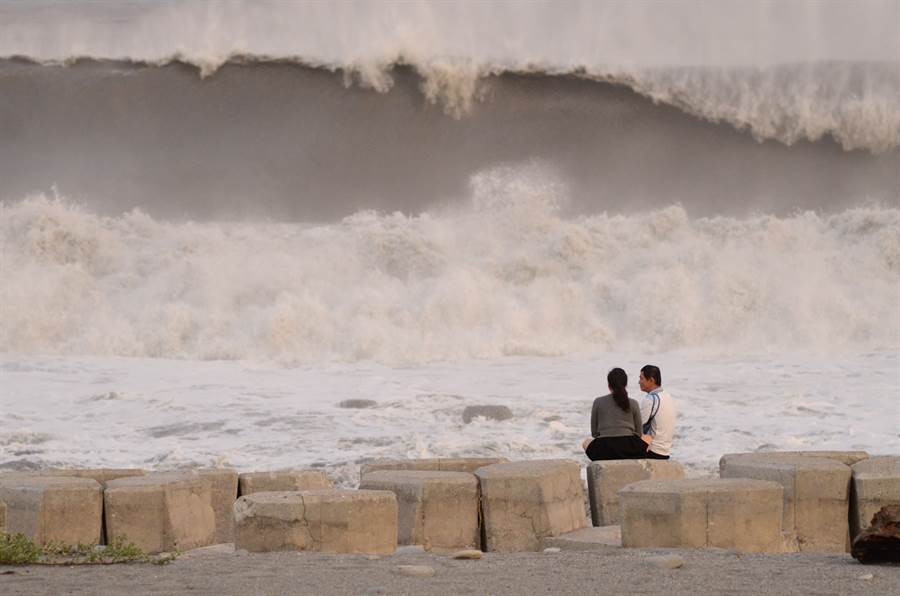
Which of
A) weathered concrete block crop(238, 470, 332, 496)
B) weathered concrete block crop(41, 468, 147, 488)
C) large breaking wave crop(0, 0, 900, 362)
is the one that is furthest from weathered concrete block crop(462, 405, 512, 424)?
weathered concrete block crop(41, 468, 147, 488)

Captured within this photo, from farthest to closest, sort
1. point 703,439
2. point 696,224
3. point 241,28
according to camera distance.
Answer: point 241,28 → point 696,224 → point 703,439

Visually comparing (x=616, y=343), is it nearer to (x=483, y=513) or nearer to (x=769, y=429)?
(x=769, y=429)

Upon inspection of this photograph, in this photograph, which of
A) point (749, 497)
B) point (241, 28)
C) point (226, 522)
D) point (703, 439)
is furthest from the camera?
point (241, 28)

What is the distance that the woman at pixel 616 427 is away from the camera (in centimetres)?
779

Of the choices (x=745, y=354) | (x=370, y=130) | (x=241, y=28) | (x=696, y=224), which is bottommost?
(x=745, y=354)

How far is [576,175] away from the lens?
20.0m

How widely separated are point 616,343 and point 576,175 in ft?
15.6

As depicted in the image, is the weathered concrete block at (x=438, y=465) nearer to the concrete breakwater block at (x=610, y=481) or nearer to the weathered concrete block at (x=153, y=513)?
the concrete breakwater block at (x=610, y=481)

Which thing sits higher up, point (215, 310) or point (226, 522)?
point (215, 310)

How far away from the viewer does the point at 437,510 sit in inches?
266

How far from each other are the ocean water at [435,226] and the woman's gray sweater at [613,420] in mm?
2509

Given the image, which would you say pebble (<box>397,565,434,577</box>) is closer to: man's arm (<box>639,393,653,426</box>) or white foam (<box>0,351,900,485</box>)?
man's arm (<box>639,393,653,426</box>)

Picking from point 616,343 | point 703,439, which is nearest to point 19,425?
point 703,439

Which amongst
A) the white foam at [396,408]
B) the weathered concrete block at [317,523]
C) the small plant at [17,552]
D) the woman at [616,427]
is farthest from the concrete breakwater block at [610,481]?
the small plant at [17,552]
